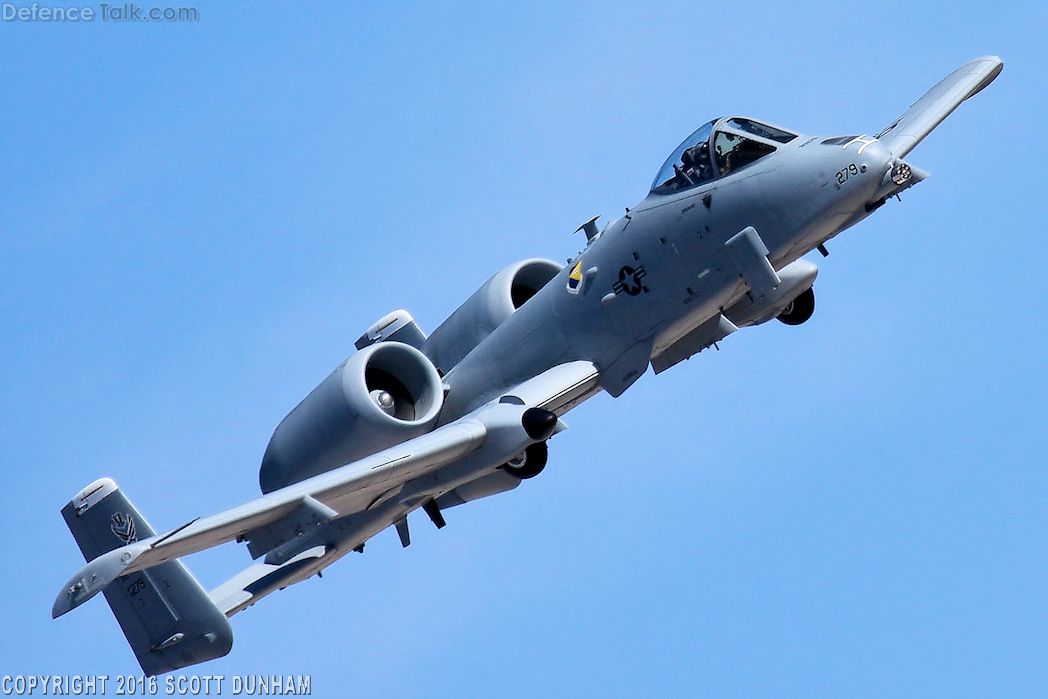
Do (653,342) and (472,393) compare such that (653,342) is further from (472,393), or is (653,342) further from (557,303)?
(472,393)

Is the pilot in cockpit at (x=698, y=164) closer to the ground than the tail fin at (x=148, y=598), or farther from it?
farther from it

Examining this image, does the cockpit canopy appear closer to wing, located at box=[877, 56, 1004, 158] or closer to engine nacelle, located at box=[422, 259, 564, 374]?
wing, located at box=[877, 56, 1004, 158]

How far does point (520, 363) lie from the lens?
21422 millimetres

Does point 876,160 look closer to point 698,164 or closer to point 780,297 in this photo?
point 698,164

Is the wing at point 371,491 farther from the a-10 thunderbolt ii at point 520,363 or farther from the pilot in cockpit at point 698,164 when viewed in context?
the pilot in cockpit at point 698,164

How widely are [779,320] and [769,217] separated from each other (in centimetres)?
359

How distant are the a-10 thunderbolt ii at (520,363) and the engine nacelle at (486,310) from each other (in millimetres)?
32

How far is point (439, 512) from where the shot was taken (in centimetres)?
2233

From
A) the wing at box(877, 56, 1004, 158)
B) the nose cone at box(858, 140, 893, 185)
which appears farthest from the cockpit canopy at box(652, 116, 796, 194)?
the wing at box(877, 56, 1004, 158)

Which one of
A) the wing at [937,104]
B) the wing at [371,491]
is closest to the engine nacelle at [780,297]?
the wing at [937,104]

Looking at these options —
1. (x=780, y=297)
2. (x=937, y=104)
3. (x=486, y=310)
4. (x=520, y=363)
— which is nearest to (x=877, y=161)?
(x=780, y=297)

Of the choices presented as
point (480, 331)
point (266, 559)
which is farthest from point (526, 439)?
point (266, 559)

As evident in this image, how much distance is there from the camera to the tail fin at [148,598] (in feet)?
68.1

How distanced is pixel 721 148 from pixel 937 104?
4.03 metres
